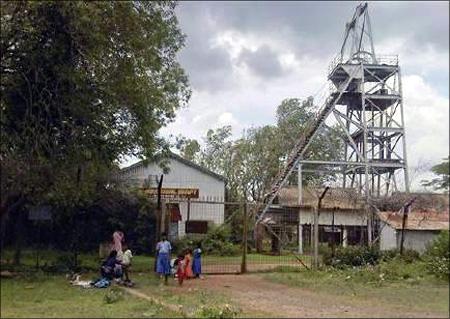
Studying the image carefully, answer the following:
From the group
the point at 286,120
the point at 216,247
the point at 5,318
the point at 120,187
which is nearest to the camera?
the point at 5,318

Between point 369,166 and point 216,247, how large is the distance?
15.3 meters

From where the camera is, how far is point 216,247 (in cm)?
3103

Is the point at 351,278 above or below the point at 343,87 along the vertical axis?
below

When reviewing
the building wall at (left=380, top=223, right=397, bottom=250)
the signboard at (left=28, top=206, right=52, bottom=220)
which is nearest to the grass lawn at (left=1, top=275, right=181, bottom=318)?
the signboard at (left=28, top=206, right=52, bottom=220)

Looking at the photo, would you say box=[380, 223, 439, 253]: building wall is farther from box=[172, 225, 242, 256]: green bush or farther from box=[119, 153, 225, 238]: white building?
box=[119, 153, 225, 238]: white building

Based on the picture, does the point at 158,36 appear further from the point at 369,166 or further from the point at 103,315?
the point at 369,166

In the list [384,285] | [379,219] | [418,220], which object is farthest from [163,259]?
[418,220]

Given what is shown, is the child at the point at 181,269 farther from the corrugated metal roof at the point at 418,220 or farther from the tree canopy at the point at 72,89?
the corrugated metal roof at the point at 418,220

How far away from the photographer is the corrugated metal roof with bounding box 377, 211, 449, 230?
24672 mm

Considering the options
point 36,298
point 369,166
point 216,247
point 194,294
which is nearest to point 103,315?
point 36,298

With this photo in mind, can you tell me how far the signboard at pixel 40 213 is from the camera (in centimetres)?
2186

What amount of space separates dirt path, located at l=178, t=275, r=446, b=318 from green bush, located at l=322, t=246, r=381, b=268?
4.34 m

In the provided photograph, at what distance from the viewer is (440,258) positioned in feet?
59.6

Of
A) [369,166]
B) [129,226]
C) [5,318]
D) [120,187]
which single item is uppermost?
[369,166]
